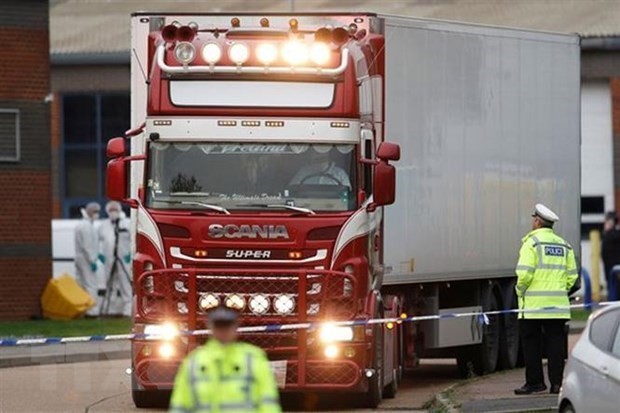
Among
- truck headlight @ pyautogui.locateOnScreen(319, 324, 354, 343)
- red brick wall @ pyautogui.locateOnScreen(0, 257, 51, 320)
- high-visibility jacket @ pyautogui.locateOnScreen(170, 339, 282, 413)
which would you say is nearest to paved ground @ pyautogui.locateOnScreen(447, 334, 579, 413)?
truck headlight @ pyautogui.locateOnScreen(319, 324, 354, 343)

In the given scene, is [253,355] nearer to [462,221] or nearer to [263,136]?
[263,136]

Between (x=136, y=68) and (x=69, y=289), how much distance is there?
16218 millimetres

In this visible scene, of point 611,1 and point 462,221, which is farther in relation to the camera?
point 611,1

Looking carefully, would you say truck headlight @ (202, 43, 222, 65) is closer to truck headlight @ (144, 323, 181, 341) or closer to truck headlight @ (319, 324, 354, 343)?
truck headlight @ (144, 323, 181, 341)

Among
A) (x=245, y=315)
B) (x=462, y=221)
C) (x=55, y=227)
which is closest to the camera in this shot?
(x=245, y=315)

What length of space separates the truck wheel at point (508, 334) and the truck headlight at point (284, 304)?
6071mm

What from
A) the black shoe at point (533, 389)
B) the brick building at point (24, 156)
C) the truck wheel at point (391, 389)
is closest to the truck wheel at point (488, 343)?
the truck wheel at point (391, 389)

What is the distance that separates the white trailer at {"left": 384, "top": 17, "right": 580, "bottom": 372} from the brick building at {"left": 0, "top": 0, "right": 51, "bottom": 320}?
40.4ft

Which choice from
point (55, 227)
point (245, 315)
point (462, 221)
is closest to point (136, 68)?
point (245, 315)

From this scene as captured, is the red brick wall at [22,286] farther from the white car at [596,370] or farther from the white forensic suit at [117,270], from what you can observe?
the white car at [596,370]

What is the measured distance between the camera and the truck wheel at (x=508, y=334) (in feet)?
78.1

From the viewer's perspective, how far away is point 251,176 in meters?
18.4

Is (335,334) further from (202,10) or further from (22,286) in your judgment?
(202,10)

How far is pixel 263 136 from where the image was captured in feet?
60.6
